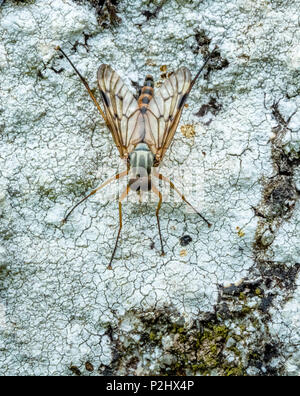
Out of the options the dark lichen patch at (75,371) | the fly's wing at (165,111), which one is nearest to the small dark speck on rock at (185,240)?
the fly's wing at (165,111)

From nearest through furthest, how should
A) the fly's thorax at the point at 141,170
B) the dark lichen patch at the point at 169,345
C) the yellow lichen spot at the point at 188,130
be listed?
1. the dark lichen patch at the point at 169,345
2. the fly's thorax at the point at 141,170
3. the yellow lichen spot at the point at 188,130

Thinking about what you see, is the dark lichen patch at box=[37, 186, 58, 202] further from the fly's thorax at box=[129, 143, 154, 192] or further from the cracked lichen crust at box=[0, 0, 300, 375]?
the fly's thorax at box=[129, 143, 154, 192]

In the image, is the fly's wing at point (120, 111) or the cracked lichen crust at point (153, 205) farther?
the fly's wing at point (120, 111)

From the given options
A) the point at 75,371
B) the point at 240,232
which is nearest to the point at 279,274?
Result: the point at 240,232

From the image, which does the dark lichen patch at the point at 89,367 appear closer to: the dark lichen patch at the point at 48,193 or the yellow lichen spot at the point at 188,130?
the dark lichen patch at the point at 48,193

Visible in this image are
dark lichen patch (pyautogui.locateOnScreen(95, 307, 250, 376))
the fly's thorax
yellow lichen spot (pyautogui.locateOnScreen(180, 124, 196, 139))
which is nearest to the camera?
dark lichen patch (pyautogui.locateOnScreen(95, 307, 250, 376))

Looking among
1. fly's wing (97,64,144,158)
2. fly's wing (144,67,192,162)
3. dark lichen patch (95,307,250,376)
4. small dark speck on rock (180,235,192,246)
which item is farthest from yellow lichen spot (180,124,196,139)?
dark lichen patch (95,307,250,376)
